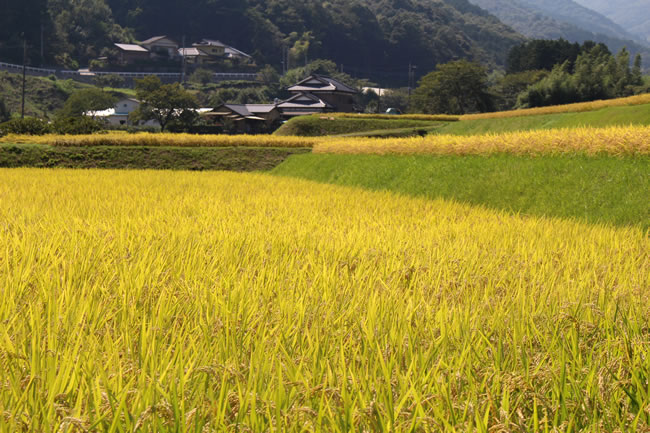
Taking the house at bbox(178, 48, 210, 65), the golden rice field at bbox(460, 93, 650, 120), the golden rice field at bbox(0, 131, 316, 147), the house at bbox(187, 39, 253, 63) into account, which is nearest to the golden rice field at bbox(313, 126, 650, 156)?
the golden rice field at bbox(0, 131, 316, 147)

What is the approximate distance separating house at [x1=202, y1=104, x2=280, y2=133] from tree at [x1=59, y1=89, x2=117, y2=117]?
12425mm

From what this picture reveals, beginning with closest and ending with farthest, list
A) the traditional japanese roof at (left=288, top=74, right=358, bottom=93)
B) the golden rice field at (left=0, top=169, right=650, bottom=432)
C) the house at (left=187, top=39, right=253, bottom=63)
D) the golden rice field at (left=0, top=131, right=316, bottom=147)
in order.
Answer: the golden rice field at (left=0, top=169, right=650, bottom=432) → the golden rice field at (left=0, top=131, right=316, bottom=147) → the traditional japanese roof at (left=288, top=74, right=358, bottom=93) → the house at (left=187, top=39, right=253, bottom=63)

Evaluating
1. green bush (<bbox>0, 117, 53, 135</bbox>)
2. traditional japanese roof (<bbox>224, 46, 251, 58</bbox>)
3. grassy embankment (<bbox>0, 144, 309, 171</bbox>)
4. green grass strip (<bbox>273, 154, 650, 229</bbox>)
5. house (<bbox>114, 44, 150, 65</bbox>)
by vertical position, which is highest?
traditional japanese roof (<bbox>224, 46, 251, 58</bbox>)

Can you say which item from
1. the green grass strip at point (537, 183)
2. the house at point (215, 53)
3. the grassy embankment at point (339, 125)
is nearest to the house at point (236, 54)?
the house at point (215, 53)

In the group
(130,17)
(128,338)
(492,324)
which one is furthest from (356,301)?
(130,17)

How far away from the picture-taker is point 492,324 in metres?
2.40

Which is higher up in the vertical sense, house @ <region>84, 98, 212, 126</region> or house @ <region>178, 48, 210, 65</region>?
house @ <region>178, 48, 210, 65</region>

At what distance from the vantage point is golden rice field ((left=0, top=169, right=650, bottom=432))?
4.95 feet

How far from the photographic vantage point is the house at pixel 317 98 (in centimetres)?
6369

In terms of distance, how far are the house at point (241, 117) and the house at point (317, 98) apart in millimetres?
3781

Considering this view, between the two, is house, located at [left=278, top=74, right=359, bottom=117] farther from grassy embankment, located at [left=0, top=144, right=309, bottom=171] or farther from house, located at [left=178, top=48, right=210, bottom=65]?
grassy embankment, located at [left=0, top=144, right=309, bottom=171]

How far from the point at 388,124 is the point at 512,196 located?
34.0 meters

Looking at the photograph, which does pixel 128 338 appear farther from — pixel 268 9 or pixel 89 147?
pixel 268 9

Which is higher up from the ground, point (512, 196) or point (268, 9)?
point (268, 9)
